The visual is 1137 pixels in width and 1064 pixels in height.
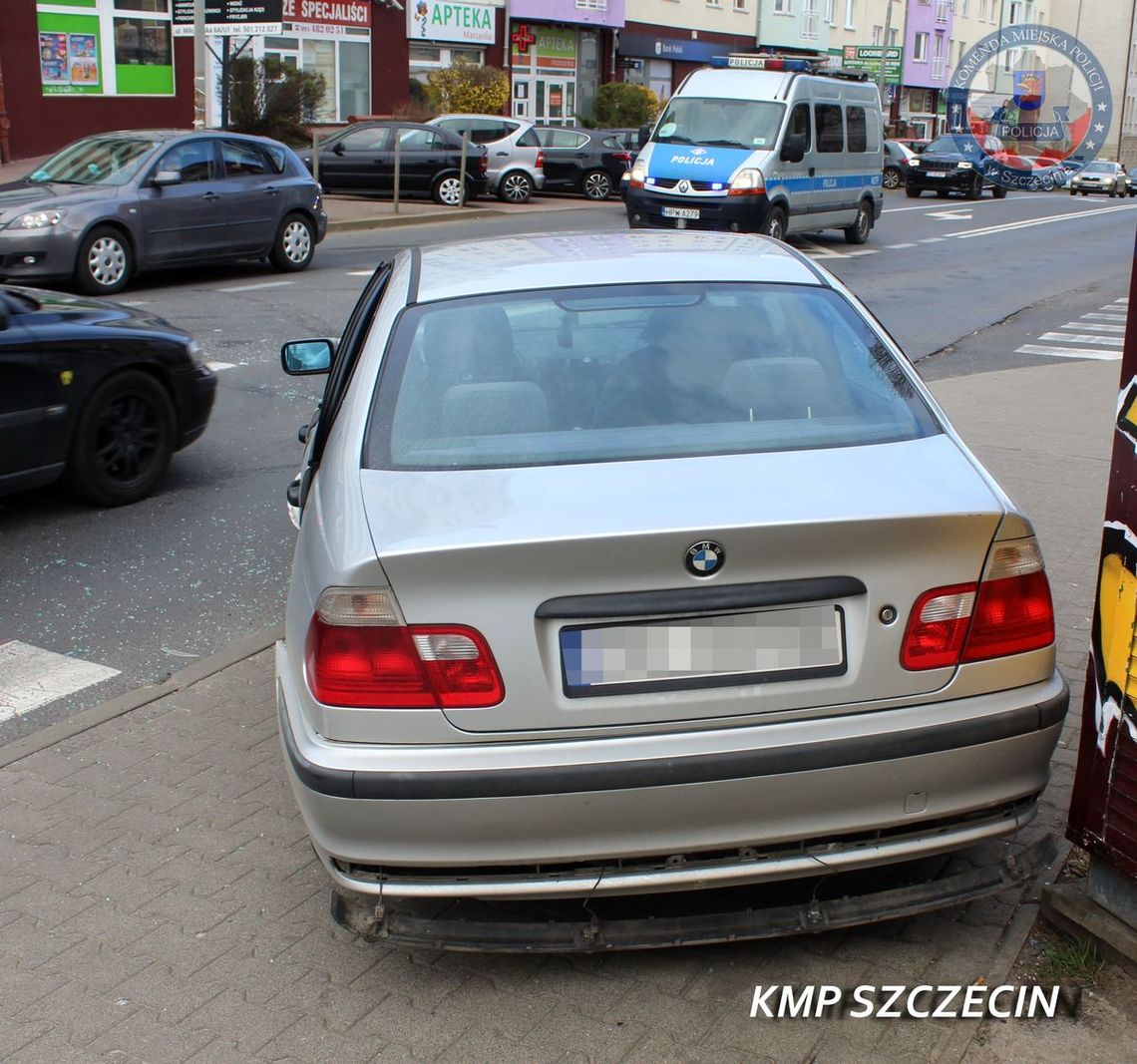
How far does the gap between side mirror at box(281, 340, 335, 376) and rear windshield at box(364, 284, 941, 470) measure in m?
1.26

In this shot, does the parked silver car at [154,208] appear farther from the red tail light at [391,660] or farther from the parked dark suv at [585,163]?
the parked dark suv at [585,163]

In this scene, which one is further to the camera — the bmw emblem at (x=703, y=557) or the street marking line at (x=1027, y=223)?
the street marking line at (x=1027, y=223)

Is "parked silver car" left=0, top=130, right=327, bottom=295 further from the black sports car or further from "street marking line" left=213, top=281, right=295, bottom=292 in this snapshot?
the black sports car

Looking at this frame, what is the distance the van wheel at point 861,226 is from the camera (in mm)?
22688

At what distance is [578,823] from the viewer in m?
2.82

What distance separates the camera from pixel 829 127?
2108 centimetres

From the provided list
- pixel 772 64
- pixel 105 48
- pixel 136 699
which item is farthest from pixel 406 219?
pixel 136 699

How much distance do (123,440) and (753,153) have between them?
13975 mm

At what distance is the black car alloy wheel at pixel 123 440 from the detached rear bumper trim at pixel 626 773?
14.9 ft

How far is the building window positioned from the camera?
55500 mm

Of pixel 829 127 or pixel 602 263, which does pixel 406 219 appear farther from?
pixel 602 263

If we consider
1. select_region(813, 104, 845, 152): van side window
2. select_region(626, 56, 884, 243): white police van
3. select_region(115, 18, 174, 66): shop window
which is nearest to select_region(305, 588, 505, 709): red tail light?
select_region(626, 56, 884, 243): white police van

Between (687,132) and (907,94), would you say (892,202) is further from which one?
(907,94)

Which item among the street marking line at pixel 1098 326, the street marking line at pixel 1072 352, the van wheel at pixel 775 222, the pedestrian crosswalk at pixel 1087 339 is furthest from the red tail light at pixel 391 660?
the van wheel at pixel 775 222
